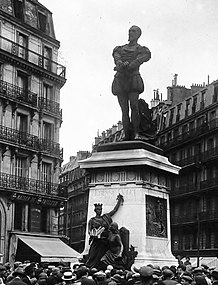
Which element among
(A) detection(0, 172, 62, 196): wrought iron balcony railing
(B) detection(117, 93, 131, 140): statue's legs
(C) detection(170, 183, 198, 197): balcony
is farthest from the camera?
(C) detection(170, 183, 198, 197): balcony

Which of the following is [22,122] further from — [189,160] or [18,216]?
[189,160]

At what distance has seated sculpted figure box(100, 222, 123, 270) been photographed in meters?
13.9

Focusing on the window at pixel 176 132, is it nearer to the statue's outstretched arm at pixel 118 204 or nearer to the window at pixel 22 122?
the window at pixel 22 122

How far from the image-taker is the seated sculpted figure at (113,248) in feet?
45.6

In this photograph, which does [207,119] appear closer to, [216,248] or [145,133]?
[216,248]

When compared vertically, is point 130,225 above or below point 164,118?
below

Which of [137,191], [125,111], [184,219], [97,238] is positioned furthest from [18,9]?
[97,238]

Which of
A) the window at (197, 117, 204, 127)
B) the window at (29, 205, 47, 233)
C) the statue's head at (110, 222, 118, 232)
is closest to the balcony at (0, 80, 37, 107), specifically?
the window at (29, 205, 47, 233)

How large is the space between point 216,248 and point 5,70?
27.4 m

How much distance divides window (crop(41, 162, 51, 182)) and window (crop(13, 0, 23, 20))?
985 cm

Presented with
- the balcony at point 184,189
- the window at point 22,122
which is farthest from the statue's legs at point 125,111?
the balcony at point 184,189

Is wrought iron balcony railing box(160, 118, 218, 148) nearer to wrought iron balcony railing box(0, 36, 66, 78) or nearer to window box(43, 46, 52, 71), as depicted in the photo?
wrought iron balcony railing box(0, 36, 66, 78)

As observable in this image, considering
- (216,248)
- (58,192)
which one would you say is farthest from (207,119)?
(58,192)

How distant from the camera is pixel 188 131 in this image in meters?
73.8
